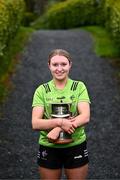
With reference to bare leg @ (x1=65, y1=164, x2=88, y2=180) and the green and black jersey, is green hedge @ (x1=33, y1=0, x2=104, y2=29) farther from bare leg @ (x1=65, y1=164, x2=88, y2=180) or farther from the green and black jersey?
bare leg @ (x1=65, y1=164, x2=88, y2=180)

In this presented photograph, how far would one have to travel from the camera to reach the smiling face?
15.6ft

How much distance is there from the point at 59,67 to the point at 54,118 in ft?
1.54

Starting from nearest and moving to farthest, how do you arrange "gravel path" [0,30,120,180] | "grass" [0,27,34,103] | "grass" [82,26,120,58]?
"gravel path" [0,30,120,180] → "grass" [0,27,34,103] → "grass" [82,26,120,58]

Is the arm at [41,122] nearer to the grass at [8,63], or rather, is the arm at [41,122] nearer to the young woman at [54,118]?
the young woman at [54,118]

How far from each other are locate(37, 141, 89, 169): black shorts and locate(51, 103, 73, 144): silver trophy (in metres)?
0.14

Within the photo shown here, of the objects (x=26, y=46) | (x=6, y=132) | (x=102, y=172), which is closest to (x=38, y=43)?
(x=26, y=46)

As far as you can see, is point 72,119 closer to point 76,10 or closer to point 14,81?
point 14,81

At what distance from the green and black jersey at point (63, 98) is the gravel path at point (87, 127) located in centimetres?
298

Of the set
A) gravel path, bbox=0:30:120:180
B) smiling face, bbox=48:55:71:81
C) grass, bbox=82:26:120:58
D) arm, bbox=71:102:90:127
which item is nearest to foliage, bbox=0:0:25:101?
gravel path, bbox=0:30:120:180

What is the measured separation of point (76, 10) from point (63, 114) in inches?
745

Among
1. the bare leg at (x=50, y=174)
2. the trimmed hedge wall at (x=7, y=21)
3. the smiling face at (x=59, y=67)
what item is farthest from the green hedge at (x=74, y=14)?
the bare leg at (x=50, y=174)

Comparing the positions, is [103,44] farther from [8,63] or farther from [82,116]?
[82,116]

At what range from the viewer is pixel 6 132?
923 centimetres

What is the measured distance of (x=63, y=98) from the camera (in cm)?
472
